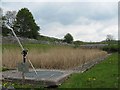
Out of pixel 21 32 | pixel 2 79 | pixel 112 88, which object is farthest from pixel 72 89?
pixel 21 32

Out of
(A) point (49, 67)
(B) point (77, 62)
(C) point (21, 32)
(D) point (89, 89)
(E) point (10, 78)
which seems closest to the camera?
(D) point (89, 89)

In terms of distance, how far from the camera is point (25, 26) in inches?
2050

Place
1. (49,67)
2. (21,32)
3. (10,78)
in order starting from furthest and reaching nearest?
(21,32) → (49,67) → (10,78)

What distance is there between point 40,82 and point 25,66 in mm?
692

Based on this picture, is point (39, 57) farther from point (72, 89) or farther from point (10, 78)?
point (72, 89)

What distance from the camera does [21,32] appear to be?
48688 millimetres

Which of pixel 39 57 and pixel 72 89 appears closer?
pixel 72 89

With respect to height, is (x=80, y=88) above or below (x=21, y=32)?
below

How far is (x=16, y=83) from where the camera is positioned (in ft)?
24.8

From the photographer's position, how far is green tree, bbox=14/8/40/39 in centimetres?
4769

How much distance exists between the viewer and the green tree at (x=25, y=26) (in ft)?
156

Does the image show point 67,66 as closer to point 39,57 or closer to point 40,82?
point 39,57

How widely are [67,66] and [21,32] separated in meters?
37.6

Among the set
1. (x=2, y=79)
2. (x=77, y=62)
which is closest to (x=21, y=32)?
(x=77, y=62)
